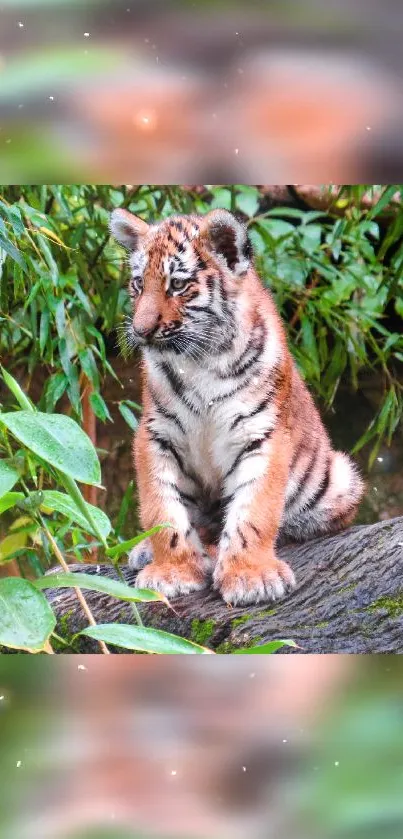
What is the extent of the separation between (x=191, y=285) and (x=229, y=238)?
0.39ft

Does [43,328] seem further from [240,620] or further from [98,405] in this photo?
[240,620]

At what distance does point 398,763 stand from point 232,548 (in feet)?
2.52

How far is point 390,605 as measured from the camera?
6.38ft

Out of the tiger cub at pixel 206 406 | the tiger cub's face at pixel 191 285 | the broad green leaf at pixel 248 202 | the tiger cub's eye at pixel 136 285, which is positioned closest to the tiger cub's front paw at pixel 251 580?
the tiger cub at pixel 206 406

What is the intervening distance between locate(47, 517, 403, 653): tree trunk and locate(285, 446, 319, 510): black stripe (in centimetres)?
18

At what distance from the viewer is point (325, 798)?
Answer: 142 cm

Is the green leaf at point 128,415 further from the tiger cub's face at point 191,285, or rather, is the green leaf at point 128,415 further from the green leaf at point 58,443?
the green leaf at point 58,443

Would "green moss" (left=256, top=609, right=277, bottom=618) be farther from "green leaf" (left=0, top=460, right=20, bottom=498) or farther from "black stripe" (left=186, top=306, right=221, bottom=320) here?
"green leaf" (left=0, top=460, right=20, bottom=498)

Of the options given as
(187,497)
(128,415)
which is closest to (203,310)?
(187,497)

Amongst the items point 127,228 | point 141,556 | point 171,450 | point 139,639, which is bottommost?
point 141,556

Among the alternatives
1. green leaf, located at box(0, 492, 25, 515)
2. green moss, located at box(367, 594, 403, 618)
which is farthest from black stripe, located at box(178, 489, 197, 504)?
green leaf, located at box(0, 492, 25, 515)
